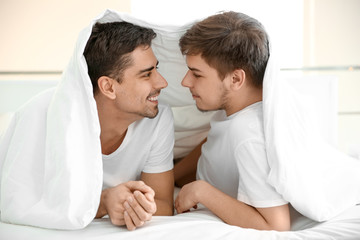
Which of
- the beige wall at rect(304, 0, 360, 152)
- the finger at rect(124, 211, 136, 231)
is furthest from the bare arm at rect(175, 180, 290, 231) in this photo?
the beige wall at rect(304, 0, 360, 152)

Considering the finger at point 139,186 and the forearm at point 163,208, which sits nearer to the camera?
the finger at point 139,186

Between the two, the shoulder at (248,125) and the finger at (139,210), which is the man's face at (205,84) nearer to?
the shoulder at (248,125)

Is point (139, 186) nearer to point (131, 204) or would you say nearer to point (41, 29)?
point (131, 204)

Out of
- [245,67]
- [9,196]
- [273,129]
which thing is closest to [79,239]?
[9,196]

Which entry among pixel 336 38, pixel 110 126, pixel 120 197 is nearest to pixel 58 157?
pixel 120 197

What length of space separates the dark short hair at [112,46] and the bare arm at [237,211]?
1.57ft

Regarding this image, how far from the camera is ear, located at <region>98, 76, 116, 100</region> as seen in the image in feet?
4.66

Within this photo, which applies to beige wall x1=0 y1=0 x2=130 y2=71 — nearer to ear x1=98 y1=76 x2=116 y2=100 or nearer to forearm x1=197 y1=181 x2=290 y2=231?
ear x1=98 y1=76 x2=116 y2=100

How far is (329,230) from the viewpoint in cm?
113

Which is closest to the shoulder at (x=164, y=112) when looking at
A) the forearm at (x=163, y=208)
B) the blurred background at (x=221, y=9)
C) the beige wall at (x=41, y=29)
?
the forearm at (x=163, y=208)

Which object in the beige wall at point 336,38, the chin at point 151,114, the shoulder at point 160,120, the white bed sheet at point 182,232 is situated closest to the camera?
the white bed sheet at point 182,232

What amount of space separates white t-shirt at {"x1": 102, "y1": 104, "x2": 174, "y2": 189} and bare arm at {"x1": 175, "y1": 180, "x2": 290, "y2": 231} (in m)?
0.25

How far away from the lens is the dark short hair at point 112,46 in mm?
1392

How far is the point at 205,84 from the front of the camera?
141 centimetres
